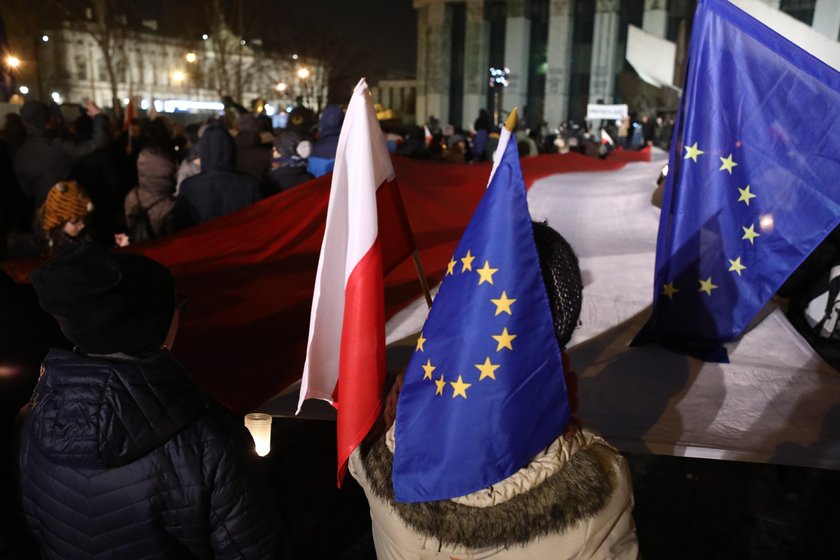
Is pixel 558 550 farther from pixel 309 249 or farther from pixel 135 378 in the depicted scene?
pixel 309 249

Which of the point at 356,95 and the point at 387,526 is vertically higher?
the point at 356,95

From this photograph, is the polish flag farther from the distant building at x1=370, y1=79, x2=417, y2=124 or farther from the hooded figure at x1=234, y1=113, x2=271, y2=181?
the distant building at x1=370, y1=79, x2=417, y2=124

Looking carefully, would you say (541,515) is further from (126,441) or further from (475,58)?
(475,58)

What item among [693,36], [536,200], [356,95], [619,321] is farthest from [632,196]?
[356,95]

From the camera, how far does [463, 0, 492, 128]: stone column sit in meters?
42.2

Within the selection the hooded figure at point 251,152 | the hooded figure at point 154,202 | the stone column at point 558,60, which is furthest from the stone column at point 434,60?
the hooded figure at point 154,202

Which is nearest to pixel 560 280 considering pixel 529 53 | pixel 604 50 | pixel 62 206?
pixel 62 206

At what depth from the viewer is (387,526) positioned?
1.53 m

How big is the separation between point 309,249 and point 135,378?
12.4 feet

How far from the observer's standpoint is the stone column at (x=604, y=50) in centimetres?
3722

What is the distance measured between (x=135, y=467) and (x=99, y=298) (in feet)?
1.25

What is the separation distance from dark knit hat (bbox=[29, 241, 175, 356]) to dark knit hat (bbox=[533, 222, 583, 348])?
88cm

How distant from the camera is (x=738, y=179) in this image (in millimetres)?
3363

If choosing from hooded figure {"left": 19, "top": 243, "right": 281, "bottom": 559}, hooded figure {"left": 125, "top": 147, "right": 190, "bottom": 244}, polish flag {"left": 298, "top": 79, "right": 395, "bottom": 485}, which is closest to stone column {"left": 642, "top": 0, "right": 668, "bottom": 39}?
hooded figure {"left": 125, "top": 147, "right": 190, "bottom": 244}
